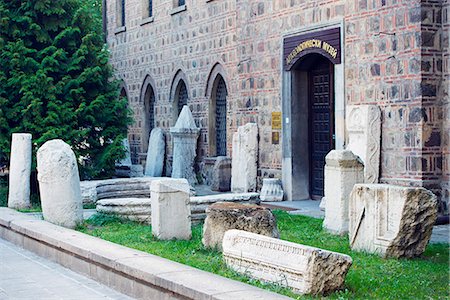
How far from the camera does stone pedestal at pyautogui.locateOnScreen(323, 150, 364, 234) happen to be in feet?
35.9

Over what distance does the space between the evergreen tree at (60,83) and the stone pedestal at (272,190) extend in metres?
3.17

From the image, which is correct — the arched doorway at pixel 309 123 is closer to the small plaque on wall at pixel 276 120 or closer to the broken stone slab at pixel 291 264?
the small plaque on wall at pixel 276 120

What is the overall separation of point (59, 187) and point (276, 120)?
638 cm

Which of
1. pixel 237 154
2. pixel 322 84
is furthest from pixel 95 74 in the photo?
pixel 322 84

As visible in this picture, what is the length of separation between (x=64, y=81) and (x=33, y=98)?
31.6 inches

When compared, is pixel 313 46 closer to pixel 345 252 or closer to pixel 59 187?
pixel 59 187

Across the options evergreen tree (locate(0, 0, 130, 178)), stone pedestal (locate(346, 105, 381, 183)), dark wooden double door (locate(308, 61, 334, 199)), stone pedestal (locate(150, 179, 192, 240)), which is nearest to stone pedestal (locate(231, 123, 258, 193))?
dark wooden double door (locate(308, 61, 334, 199))

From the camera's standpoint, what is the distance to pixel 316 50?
601 inches

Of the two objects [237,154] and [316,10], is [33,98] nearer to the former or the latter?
[237,154]

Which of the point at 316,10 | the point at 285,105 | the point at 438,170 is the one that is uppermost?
the point at 316,10

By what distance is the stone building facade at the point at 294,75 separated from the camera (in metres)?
12.6

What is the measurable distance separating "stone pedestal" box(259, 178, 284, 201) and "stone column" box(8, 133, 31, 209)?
478 centimetres

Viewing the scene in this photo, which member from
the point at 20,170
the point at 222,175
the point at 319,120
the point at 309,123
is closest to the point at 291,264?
the point at 20,170

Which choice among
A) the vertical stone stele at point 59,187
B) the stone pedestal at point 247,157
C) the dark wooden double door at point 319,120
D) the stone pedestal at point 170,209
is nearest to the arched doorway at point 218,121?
the stone pedestal at point 247,157
